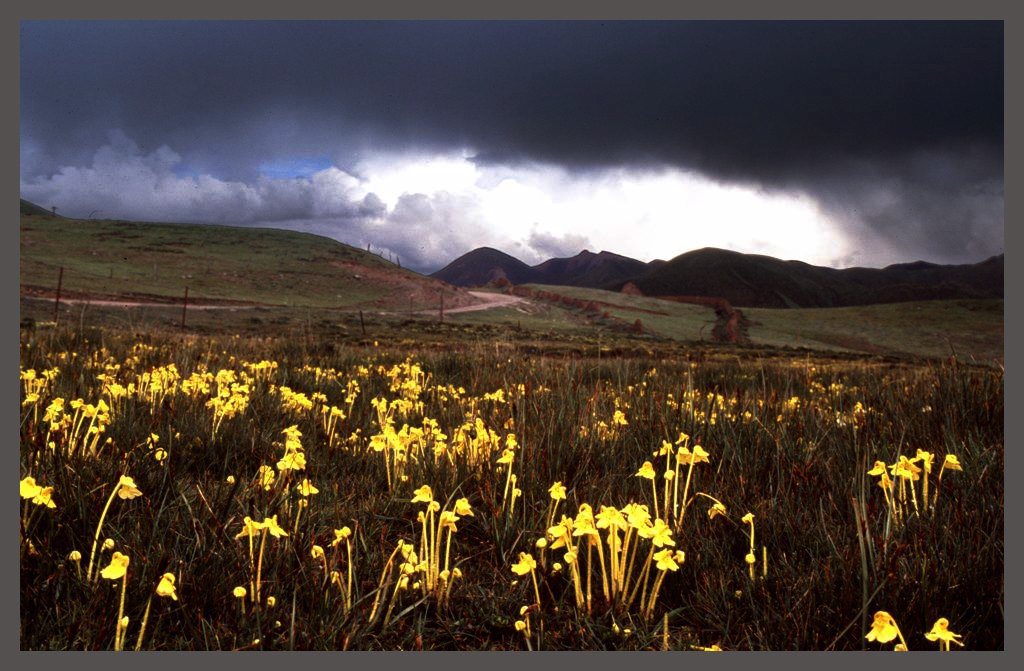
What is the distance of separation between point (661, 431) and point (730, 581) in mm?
1895

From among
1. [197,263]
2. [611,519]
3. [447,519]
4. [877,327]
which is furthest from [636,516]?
[197,263]

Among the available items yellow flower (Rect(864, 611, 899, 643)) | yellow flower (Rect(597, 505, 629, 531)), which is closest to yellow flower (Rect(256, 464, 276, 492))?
yellow flower (Rect(597, 505, 629, 531))

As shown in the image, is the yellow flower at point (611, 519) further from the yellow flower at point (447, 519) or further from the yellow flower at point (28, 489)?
the yellow flower at point (28, 489)

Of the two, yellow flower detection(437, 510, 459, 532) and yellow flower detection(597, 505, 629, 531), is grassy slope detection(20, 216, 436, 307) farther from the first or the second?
yellow flower detection(597, 505, 629, 531)

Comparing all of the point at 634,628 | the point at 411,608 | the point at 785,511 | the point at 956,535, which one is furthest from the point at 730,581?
the point at 411,608

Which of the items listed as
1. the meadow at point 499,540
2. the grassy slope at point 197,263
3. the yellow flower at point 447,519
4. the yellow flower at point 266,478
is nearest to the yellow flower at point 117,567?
the meadow at point 499,540

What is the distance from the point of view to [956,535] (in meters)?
2.09

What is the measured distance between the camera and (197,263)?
70.7 metres

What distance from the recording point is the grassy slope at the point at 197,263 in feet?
178

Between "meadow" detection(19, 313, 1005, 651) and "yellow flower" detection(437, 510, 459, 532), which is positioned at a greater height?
"yellow flower" detection(437, 510, 459, 532)

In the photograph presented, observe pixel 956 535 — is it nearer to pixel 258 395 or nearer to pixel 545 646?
pixel 545 646

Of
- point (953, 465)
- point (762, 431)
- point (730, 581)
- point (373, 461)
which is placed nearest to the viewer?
point (730, 581)

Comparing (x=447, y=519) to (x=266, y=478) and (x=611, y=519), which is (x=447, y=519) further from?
(x=266, y=478)

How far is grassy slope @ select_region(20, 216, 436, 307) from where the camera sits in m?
54.3
